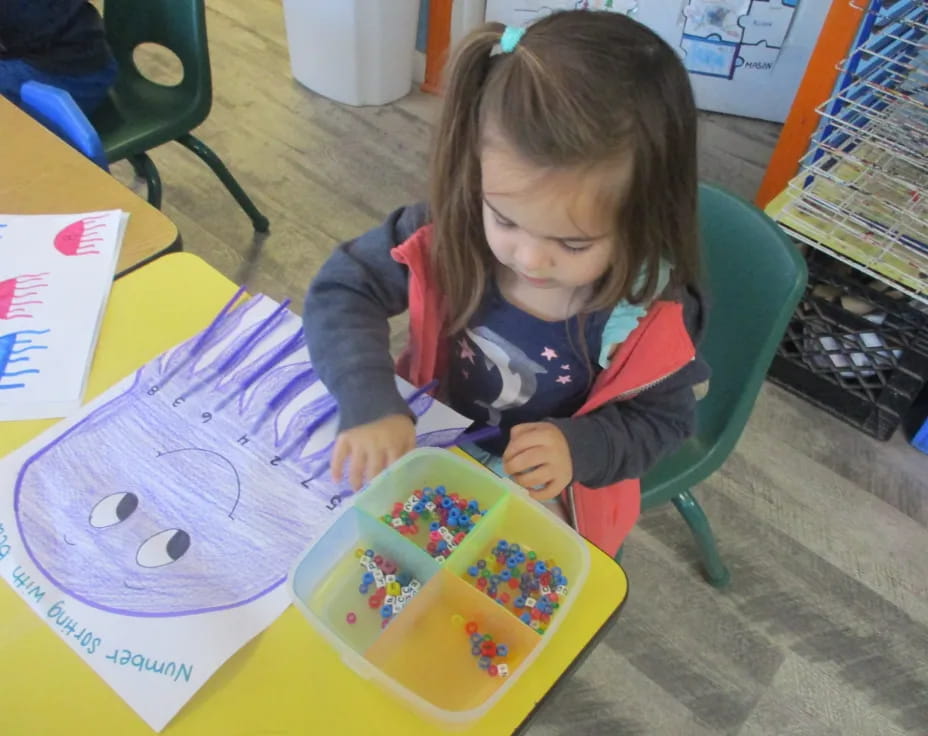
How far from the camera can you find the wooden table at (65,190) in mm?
798

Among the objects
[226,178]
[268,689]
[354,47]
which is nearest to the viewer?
[268,689]

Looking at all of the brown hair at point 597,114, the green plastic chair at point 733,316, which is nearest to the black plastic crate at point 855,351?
the green plastic chair at point 733,316

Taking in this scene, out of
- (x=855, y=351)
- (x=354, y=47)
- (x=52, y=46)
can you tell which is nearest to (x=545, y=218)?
(x=855, y=351)

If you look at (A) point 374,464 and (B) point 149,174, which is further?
(B) point 149,174

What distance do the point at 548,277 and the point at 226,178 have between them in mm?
1262

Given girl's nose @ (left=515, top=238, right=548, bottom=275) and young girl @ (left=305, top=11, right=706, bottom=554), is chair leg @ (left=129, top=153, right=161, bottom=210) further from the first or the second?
girl's nose @ (left=515, top=238, right=548, bottom=275)

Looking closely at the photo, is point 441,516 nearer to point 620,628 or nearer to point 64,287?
point 64,287

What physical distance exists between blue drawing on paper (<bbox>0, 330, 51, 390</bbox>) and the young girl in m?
0.24

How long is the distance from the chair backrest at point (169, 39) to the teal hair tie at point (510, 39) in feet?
3.28

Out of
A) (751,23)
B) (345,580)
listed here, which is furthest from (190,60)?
(751,23)

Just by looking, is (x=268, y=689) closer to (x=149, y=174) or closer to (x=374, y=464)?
(x=374, y=464)

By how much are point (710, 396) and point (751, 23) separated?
4.88 ft

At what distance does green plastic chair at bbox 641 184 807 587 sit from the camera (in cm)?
82

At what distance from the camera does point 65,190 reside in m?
0.85
